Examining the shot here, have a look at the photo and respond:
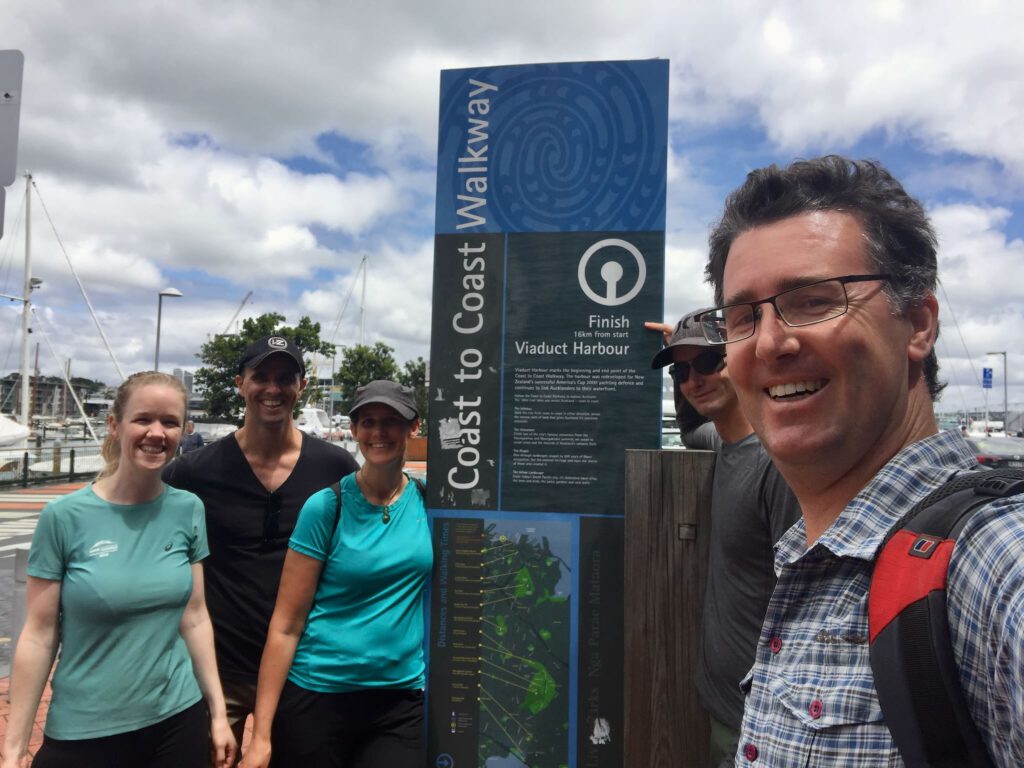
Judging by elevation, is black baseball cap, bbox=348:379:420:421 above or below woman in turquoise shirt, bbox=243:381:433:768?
above

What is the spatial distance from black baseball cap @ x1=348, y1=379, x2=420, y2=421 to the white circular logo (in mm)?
903

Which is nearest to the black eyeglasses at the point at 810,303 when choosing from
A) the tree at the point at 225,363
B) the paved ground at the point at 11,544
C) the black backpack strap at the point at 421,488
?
the black backpack strap at the point at 421,488

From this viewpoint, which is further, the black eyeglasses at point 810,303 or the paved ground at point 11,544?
the paved ground at point 11,544

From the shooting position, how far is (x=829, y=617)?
3.26ft

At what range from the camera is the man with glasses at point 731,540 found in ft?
6.55

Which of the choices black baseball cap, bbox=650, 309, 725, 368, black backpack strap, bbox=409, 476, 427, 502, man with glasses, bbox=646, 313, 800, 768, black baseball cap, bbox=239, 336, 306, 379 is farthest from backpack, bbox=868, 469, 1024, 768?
black baseball cap, bbox=239, 336, 306, 379

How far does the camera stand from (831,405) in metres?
1.07

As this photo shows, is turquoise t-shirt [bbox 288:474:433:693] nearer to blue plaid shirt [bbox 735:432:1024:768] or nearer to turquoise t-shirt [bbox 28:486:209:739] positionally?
turquoise t-shirt [bbox 28:486:209:739]

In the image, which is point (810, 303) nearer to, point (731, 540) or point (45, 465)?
point (731, 540)

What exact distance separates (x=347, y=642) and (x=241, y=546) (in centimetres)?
69

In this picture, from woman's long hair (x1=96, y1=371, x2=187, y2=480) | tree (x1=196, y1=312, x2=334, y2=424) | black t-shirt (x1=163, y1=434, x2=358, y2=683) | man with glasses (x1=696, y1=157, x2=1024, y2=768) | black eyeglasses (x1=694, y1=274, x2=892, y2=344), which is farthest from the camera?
tree (x1=196, y1=312, x2=334, y2=424)

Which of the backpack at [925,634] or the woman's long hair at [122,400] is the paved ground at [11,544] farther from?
the backpack at [925,634]

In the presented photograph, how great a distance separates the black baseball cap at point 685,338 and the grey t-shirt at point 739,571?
406 millimetres

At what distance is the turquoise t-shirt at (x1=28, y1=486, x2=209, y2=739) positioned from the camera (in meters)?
2.23
